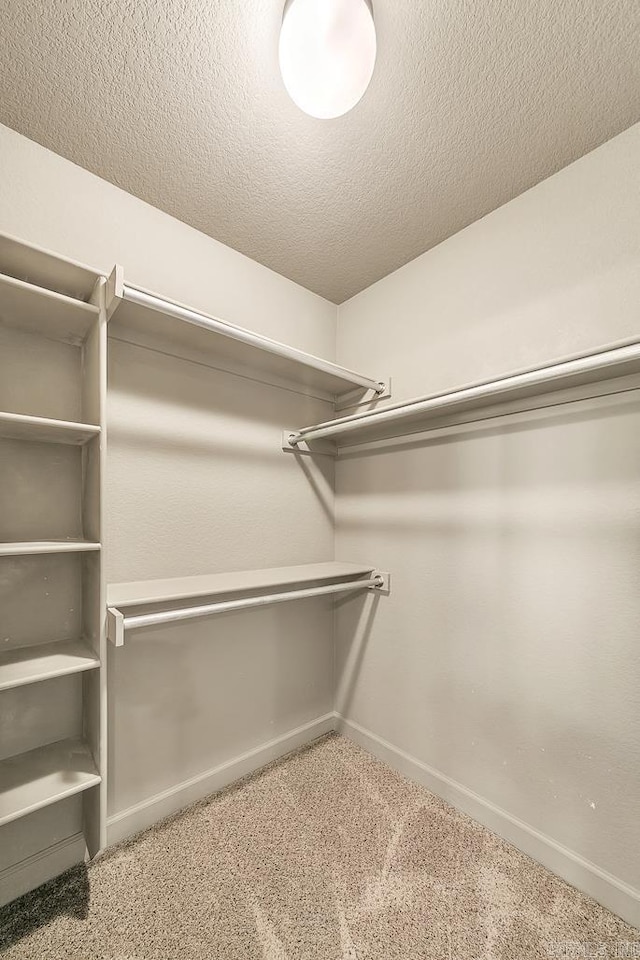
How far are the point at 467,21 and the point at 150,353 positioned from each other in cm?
132

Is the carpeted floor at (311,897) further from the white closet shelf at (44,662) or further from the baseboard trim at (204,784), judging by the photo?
the white closet shelf at (44,662)

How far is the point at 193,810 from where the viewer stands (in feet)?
4.94

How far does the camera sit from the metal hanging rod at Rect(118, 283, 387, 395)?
3.78 feet

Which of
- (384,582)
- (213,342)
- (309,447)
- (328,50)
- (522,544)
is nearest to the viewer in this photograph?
(328,50)

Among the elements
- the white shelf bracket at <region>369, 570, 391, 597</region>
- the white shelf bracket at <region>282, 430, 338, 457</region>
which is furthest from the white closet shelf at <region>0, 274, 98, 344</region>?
the white shelf bracket at <region>369, 570, 391, 597</region>

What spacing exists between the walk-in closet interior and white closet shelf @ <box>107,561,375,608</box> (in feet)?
0.08

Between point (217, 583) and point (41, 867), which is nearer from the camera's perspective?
point (41, 867)

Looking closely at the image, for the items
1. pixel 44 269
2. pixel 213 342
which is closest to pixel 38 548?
pixel 44 269

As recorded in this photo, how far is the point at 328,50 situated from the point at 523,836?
2.38m

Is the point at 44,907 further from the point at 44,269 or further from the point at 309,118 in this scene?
the point at 309,118

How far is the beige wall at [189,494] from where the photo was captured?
54.1 inches

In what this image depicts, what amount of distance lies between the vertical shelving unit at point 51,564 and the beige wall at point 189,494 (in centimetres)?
12

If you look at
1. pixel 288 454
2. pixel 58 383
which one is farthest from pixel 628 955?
pixel 58 383

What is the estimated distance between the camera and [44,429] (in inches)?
44.1
